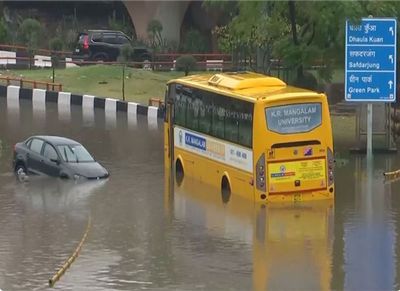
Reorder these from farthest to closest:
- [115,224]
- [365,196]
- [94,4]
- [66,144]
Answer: [94,4]
[66,144]
[365,196]
[115,224]

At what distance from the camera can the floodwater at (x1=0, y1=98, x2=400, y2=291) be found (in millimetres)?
16391

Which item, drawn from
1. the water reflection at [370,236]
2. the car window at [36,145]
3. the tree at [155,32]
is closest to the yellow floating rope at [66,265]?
the water reflection at [370,236]

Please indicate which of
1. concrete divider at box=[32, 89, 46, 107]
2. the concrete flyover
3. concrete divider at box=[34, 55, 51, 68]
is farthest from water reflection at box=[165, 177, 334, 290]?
the concrete flyover

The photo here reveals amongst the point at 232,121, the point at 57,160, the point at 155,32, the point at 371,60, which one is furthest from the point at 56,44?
the point at 232,121

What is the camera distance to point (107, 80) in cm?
4400

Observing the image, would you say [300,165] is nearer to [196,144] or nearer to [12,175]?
[196,144]

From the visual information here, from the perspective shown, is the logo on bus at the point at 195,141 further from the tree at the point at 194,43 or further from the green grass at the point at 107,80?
the tree at the point at 194,43

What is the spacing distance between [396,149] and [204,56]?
67.2 ft

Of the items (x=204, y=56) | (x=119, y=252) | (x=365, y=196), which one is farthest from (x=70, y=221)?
(x=204, y=56)

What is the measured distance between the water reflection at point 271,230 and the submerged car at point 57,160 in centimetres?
196

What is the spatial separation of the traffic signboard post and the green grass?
13253 millimetres

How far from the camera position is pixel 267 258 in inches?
706

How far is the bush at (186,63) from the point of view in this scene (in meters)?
45.6

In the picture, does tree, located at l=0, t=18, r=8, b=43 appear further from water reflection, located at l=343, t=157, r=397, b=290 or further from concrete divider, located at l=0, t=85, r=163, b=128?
water reflection, located at l=343, t=157, r=397, b=290
